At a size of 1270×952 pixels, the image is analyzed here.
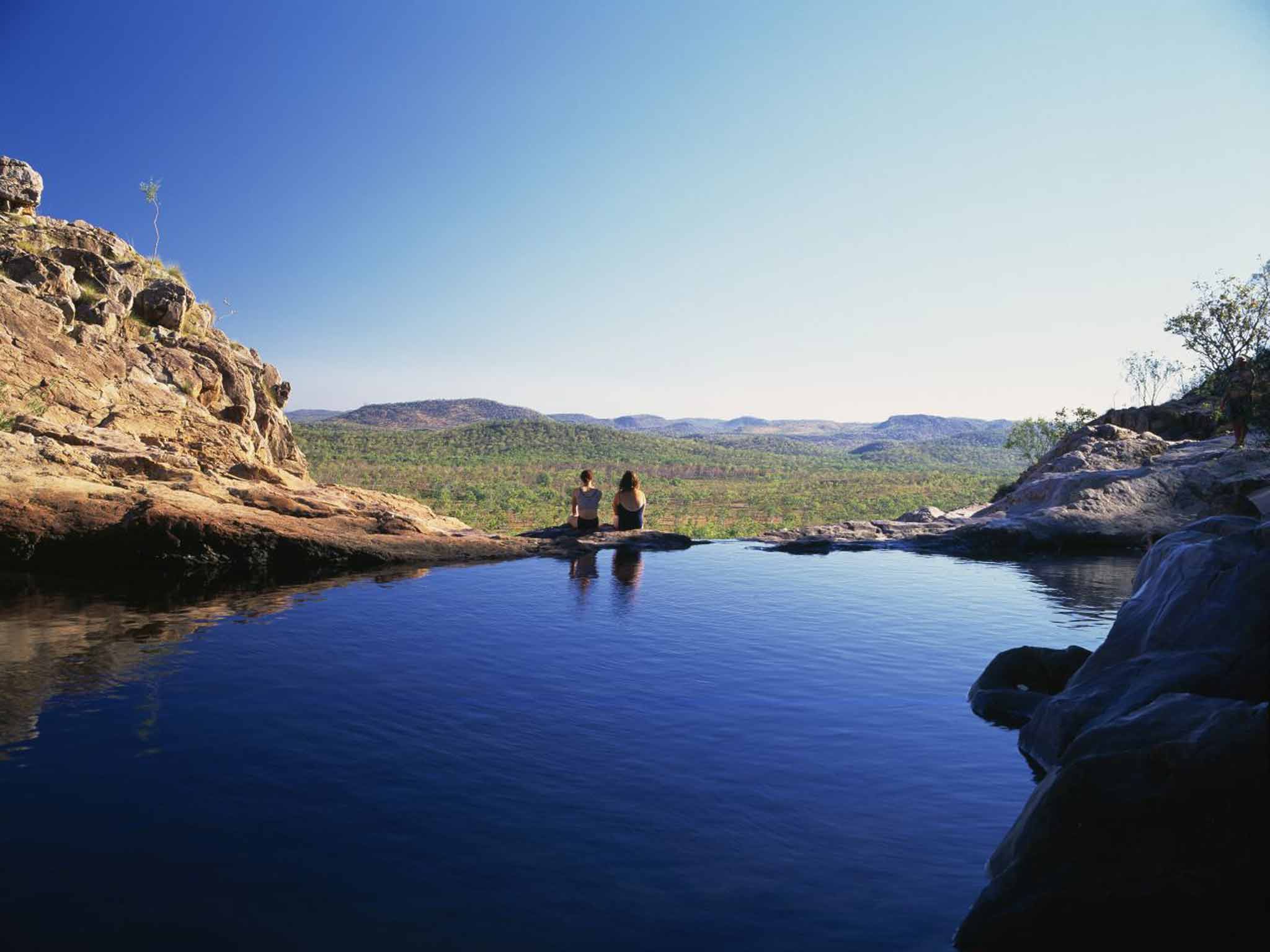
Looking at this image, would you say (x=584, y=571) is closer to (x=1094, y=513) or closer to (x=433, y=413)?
(x=1094, y=513)

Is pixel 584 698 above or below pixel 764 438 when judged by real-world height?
below

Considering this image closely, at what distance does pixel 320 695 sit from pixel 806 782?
4.51 m

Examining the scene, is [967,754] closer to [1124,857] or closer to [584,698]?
[1124,857]

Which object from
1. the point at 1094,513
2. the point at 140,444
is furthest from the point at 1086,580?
the point at 140,444

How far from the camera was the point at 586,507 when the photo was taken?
18281mm

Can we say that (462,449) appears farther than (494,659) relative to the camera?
Yes

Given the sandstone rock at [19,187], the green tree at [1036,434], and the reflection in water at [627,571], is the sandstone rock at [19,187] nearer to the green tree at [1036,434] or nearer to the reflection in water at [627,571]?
the reflection in water at [627,571]

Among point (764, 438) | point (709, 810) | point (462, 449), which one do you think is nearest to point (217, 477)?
point (709, 810)

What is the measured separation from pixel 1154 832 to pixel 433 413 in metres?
177

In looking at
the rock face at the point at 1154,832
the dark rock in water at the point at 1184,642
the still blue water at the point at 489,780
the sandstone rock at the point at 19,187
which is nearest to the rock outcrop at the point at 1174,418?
the still blue water at the point at 489,780

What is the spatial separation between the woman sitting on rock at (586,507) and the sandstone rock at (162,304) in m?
11.9

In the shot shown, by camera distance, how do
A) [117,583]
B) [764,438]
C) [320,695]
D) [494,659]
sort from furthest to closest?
1. [764,438]
2. [117,583]
3. [494,659]
4. [320,695]

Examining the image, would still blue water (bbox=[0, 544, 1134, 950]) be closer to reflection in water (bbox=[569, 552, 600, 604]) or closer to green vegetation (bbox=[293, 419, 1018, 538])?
reflection in water (bbox=[569, 552, 600, 604])

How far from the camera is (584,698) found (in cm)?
769
